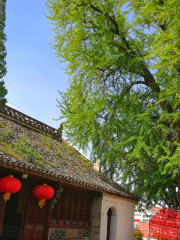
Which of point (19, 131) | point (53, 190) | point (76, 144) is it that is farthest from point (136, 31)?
point (53, 190)

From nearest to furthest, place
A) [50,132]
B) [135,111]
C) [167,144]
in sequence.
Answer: [167,144] → [135,111] → [50,132]

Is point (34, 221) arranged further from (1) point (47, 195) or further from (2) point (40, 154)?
(2) point (40, 154)

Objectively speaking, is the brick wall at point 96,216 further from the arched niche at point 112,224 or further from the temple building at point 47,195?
the arched niche at point 112,224

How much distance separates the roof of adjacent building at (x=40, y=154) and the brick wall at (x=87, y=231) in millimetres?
761

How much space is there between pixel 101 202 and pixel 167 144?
3.64 meters

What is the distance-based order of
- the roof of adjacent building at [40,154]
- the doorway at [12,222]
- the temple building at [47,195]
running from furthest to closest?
the doorway at [12,222] < the temple building at [47,195] < the roof of adjacent building at [40,154]

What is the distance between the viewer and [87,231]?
961 cm

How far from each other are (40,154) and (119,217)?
Result: 5075 millimetres

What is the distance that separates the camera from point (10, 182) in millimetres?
6531

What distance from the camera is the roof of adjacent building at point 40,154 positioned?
6915mm


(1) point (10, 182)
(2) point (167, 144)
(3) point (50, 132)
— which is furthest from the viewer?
(3) point (50, 132)

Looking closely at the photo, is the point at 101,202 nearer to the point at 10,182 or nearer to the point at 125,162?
the point at 125,162

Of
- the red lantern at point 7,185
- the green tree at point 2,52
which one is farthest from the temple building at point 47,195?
the green tree at point 2,52

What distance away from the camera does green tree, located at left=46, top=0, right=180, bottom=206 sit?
9094 mm
